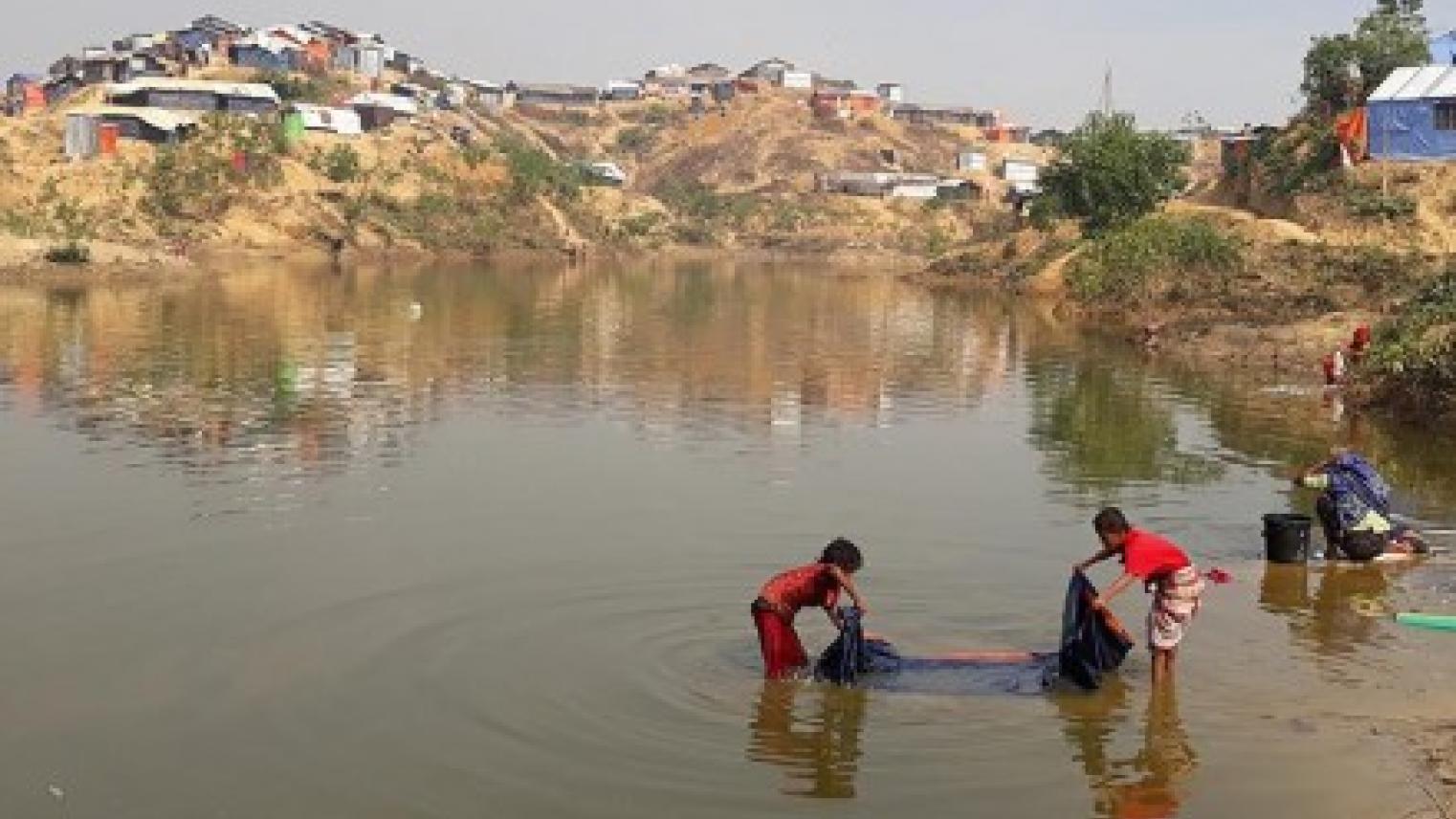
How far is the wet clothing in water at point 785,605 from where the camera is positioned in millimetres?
12375

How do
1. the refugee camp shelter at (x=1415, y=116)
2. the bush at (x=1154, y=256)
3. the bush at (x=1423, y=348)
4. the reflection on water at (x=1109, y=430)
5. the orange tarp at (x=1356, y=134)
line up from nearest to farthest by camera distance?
1. the reflection on water at (x=1109, y=430)
2. the bush at (x=1423, y=348)
3. the bush at (x=1154, y=256)
4. the refugee camp shelter at (x=1415, y=116)
5. the orange tarp at (x=1356, y=134)

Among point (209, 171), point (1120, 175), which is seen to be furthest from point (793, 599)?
A: point (209, 171)

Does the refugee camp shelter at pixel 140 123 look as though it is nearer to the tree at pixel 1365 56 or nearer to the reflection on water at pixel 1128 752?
the tree at pixel 1365 56

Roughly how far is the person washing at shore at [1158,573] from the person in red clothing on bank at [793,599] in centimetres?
196

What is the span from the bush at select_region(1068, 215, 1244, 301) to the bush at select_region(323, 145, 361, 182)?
54666 millimetres

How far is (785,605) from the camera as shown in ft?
40.8

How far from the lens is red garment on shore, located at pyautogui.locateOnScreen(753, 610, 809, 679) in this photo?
12.5 m

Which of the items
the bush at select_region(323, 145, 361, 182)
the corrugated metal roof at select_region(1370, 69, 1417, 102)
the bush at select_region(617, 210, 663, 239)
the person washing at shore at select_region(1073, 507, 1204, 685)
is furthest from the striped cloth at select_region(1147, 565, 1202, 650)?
the bush at select_region(617, 210, 663, 239)

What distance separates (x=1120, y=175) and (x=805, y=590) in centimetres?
6260

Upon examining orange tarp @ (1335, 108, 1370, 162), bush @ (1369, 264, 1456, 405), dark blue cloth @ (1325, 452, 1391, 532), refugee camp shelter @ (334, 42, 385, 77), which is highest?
refugee camp shelter @ (334, 42, 385, 77)

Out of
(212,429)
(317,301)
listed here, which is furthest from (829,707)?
(317,301)

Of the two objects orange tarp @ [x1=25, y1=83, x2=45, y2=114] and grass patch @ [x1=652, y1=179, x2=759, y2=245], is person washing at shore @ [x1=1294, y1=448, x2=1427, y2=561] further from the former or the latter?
orange tarp @ [x1=25, y1=83, x2=45, y2=114]

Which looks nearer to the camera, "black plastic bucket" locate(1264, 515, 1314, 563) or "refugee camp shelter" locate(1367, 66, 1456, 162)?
"black plastic bucket" locate(1264, 515, 1314, 563)

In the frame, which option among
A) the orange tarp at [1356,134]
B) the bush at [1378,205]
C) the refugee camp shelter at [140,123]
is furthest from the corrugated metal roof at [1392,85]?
the refugee camp shelter at [140,123]
